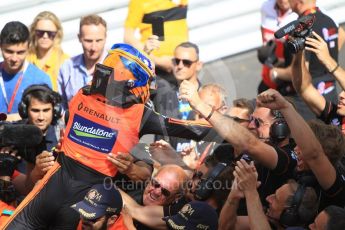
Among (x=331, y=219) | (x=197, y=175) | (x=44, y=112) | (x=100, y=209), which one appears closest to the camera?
(x=331, y=219)

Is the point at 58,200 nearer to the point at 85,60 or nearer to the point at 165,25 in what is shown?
the point at 85,60

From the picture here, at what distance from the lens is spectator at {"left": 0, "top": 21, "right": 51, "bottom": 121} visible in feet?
29.4

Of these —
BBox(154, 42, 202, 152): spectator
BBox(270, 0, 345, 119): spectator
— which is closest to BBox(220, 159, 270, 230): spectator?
BBox(154, 42, 202, 152): spectator

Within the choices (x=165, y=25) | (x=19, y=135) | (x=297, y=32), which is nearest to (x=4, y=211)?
(x=19, y=135)

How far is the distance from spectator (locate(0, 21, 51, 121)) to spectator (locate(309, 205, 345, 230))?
3.85 meters

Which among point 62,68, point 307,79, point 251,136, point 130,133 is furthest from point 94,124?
point 62,68

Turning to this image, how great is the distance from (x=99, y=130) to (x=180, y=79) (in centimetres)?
269

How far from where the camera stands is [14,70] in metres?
9.02

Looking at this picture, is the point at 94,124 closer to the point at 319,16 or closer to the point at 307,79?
the point at 307,79

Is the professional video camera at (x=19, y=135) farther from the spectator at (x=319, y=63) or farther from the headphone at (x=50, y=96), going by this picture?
the spectator at (x=319, y=63)

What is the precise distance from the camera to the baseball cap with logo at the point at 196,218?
621cm

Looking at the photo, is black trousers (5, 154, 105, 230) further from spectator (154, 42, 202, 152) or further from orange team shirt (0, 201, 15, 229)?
spectator (154, 42, 202, 152)

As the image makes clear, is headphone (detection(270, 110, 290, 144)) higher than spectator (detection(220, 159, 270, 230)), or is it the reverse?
headphone (detection(270, 110, 290, 144))

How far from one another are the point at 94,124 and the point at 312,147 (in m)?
1.47
